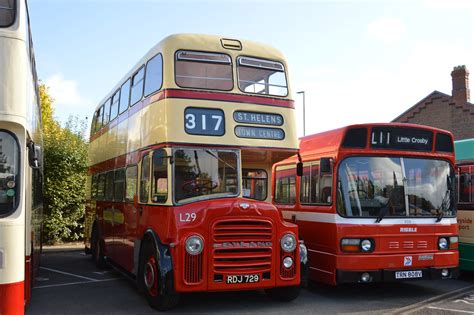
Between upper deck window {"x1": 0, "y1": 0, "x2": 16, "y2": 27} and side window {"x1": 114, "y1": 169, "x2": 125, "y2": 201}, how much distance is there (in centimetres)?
499

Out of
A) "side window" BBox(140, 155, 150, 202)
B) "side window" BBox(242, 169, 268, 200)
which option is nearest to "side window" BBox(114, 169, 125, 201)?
"side window" BBox(140, 155, 150, 202)

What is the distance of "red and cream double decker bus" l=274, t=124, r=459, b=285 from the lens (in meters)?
8.65

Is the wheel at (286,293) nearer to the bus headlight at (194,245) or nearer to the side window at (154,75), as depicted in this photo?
the bus headlight at (194,245)

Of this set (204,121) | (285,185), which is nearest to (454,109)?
(285,185)

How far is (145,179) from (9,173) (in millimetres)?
3158

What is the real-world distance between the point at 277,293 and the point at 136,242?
8.50 ft

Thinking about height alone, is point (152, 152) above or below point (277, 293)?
above

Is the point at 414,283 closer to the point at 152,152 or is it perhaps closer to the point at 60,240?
the point at 152,152

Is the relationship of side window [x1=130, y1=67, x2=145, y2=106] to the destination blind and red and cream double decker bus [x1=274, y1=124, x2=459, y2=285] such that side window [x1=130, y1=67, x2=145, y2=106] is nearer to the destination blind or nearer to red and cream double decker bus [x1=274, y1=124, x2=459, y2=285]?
red and cream double decker bus [x1=274, y1=124, x2=459, y2=285]

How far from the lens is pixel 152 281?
315 inches

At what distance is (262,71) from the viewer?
885 centimetres

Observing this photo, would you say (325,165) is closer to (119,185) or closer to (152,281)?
(152,281)

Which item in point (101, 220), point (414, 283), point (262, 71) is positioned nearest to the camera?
point (262, 71)

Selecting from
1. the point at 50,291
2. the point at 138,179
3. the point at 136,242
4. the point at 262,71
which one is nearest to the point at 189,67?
the point at 262,71
